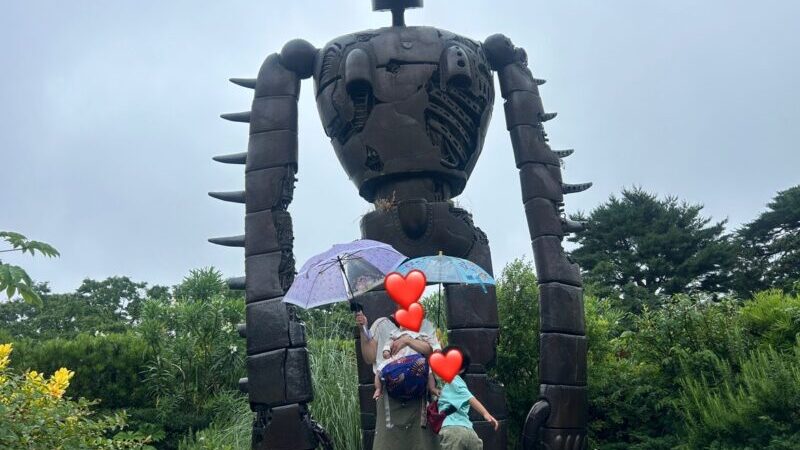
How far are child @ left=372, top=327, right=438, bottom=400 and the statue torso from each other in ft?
5.08

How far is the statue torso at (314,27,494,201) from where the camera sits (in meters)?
5.23

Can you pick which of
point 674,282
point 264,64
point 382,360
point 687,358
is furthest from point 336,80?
point 674,282

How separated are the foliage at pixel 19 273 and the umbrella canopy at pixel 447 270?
1812mm

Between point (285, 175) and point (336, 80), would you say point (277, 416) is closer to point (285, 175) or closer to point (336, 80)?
point (285, 175)

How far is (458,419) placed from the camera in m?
3.79

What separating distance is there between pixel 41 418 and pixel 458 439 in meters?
2.32

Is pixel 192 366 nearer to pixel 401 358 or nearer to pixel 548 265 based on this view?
pixel 548 265

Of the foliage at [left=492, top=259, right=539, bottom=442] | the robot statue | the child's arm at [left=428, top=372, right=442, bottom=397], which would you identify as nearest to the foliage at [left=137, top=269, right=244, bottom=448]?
the foliage at [left=492, top=259, right=539, bottom=442]

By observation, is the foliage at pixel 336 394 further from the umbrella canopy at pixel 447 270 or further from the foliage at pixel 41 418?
the umbrella canopy at pixel 447 270

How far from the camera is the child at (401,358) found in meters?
3.86

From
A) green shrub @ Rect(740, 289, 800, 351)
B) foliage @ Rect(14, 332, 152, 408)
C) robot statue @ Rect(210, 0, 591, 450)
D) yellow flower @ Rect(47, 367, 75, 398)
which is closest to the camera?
yellow flower @ Rect(47, 367, 75, 398)

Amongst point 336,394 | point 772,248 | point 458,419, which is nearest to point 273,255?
point 458,419

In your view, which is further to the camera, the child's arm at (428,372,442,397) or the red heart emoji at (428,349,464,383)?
the child's arm at (428,372,442,397)

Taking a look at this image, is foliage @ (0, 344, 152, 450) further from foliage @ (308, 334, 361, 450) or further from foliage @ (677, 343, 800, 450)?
foliage @ (677, 343, 800, 450)
